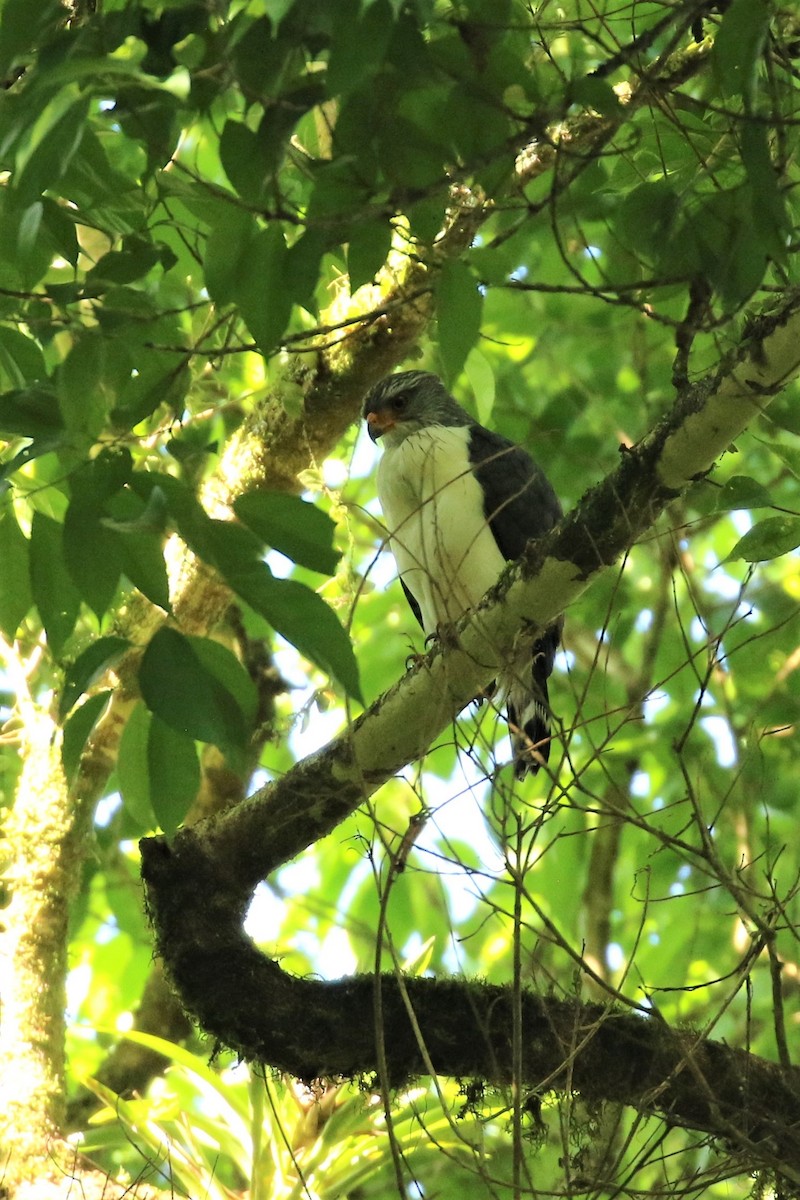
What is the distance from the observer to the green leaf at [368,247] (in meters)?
1.87

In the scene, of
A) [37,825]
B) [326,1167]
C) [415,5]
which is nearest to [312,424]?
[37,825]

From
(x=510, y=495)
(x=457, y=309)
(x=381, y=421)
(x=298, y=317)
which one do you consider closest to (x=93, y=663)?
(x=457, y=309)

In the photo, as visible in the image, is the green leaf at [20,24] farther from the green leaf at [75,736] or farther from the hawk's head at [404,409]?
the hawk's head at [404,409]

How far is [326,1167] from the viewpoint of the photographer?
3.14 metres

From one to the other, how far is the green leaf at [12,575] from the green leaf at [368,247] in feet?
2.56

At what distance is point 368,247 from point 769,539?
914 mm

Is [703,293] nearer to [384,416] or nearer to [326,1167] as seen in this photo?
[326,1167]

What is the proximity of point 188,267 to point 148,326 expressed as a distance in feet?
3.67

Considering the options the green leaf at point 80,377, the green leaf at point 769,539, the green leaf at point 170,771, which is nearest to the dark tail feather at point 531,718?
the green leaf at point 769,539

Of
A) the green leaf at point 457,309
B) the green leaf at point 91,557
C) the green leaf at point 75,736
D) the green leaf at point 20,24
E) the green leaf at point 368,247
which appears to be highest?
the green leaf at point 457,309

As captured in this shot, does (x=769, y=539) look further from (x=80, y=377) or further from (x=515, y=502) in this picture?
(x=515, y=502)

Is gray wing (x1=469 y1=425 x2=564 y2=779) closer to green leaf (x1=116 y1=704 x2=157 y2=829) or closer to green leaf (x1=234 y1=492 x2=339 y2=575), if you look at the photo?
green leaf (x1=116 y1=704 x2=157 y2=829)

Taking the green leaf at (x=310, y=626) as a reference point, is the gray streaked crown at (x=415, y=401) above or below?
above

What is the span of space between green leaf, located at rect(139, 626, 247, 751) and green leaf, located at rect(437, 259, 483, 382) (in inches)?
24.1
